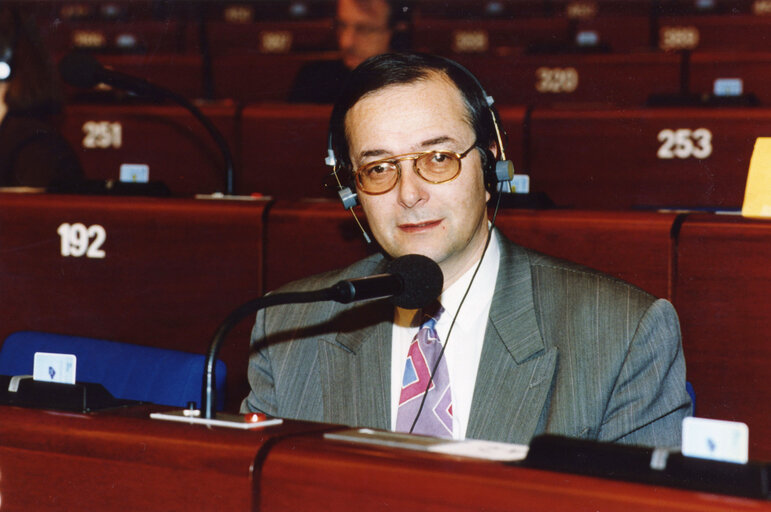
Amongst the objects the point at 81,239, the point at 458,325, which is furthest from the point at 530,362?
the point at 81,239

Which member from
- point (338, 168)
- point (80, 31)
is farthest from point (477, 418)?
point (80, 31)

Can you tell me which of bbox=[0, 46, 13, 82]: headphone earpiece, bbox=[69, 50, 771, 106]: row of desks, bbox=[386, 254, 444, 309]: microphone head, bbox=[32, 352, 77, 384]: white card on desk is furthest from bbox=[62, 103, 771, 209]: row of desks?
bbox=[32, 352, 77, 384]: white card on desk

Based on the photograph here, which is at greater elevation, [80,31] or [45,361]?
[80,31]

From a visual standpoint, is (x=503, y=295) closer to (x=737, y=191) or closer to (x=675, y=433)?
(x=675, y=433)

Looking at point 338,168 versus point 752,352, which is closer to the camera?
point 338,168

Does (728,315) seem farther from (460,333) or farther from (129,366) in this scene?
(129,366)

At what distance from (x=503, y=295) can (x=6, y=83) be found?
1978 mm

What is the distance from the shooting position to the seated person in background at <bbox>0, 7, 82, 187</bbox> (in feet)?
9.28

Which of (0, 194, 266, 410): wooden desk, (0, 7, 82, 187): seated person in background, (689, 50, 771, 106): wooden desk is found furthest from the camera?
(689, 50, 771, 106): wooden desk

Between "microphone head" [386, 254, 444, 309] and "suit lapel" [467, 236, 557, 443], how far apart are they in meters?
0.41

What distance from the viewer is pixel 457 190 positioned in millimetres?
1509

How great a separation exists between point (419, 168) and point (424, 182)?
2 cm

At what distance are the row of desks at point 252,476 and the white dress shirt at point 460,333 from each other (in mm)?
577

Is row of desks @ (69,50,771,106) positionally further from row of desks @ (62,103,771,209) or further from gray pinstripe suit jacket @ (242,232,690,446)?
gray pinstripe suit jacket @ (242,232,690,446)
